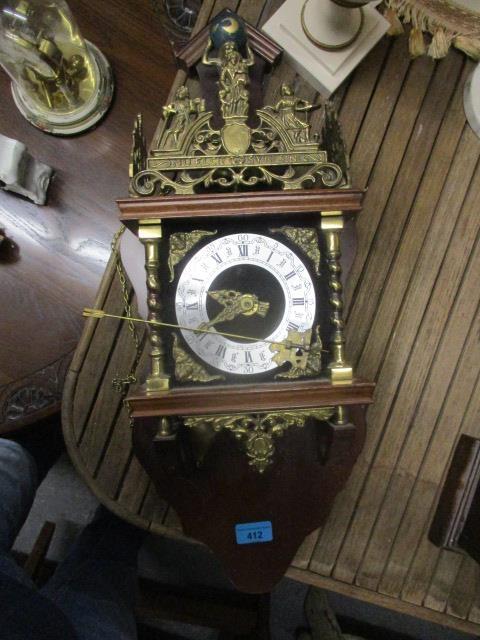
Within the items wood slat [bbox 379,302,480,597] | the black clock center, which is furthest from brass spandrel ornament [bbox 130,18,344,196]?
wood slat [bbox 379,302,480,597]

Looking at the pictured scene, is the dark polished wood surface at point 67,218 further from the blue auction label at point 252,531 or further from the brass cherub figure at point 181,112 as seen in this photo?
the blue auction label at point 252,531

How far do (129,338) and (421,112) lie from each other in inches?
27.4

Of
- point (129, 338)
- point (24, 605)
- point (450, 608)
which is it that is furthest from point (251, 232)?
point (450, 608)

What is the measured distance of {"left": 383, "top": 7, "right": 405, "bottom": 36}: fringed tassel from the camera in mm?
990

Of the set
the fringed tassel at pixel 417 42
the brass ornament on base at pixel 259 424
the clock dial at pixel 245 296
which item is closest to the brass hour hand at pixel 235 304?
the clock dial at pixel 245 296

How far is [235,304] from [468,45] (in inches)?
27.0

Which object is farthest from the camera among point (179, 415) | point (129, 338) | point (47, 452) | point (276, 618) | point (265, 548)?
point (276, 618)

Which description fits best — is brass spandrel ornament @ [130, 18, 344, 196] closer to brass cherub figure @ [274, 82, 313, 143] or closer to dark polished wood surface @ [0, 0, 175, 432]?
brass cherub figure @ [274, 82, 313, 143]

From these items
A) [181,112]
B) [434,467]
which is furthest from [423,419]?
[181,112]

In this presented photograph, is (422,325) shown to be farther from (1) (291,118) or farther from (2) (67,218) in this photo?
(2) (67,218)

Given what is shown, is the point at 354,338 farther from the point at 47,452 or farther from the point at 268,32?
the point at 47,452

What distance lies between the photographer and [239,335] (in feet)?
2.45

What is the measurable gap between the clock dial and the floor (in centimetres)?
95

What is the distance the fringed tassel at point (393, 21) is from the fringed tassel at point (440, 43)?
0.20ft
